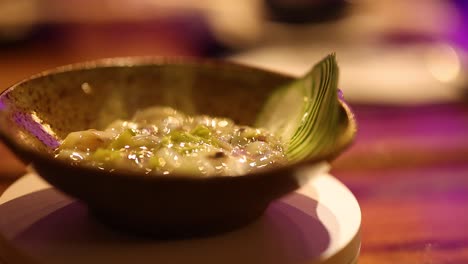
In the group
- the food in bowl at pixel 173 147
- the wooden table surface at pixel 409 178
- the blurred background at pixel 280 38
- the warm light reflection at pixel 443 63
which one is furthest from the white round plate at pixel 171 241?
the warm light reflection at pixel 443 63

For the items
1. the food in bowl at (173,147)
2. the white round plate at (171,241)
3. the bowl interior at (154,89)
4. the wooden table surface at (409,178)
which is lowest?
the wooden table surface at (409,178)

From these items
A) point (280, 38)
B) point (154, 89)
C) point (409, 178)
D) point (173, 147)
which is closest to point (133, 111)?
point (154, 89)

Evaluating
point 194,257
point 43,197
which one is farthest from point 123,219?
point 43,197

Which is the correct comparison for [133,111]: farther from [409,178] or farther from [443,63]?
[443,63]

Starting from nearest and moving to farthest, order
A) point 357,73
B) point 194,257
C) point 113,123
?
point 194,257 → point 113,123 → point 357,73

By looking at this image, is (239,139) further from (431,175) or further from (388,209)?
(431,175)

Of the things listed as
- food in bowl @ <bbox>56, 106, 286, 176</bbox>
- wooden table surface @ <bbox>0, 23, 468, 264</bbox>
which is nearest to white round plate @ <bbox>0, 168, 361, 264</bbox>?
food in bowl @ <bbox>56, 106, 286, 176</bbox>

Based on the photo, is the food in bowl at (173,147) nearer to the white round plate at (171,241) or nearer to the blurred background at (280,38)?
the white round plate at (171,241)
